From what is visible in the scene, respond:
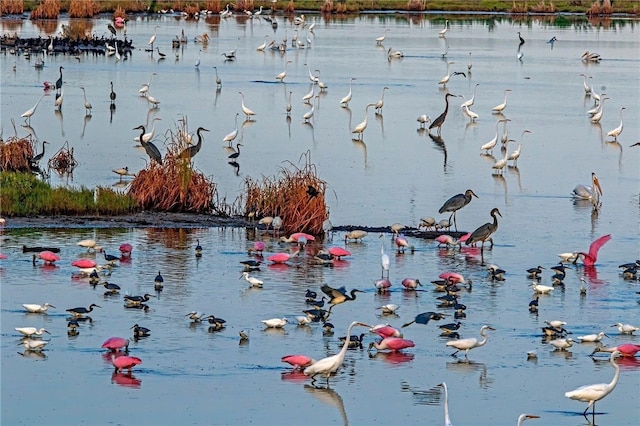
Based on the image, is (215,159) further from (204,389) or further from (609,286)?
(204,389)

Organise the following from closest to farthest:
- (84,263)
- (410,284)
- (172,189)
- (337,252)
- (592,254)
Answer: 1. (410,284)
2. (84,263)
3. (337,252)
4. (592,254)
5. (172,189)

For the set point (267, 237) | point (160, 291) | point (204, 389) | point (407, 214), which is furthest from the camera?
point (407, 214)

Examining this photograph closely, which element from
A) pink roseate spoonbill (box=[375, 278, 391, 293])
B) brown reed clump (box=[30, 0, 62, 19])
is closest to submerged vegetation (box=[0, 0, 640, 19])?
brown reed clump (box=[30, 0, 62, 19])

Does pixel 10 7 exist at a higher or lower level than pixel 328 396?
higher

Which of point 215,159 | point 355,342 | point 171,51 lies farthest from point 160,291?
point 171,51

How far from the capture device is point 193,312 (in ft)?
43.8

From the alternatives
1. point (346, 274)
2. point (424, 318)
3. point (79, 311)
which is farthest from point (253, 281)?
point (424, 318)

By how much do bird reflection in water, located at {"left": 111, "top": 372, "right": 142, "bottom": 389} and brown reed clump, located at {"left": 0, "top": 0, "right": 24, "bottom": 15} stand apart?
59766 mm

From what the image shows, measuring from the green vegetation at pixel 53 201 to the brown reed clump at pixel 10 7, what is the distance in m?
51.4

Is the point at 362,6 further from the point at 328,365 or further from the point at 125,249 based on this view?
the point at 328,365

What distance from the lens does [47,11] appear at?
216ft

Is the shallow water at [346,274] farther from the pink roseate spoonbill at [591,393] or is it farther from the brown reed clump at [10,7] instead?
the brown reed clump at [10,7]

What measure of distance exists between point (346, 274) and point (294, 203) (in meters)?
2.76

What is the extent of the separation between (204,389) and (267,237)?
6804 mm
